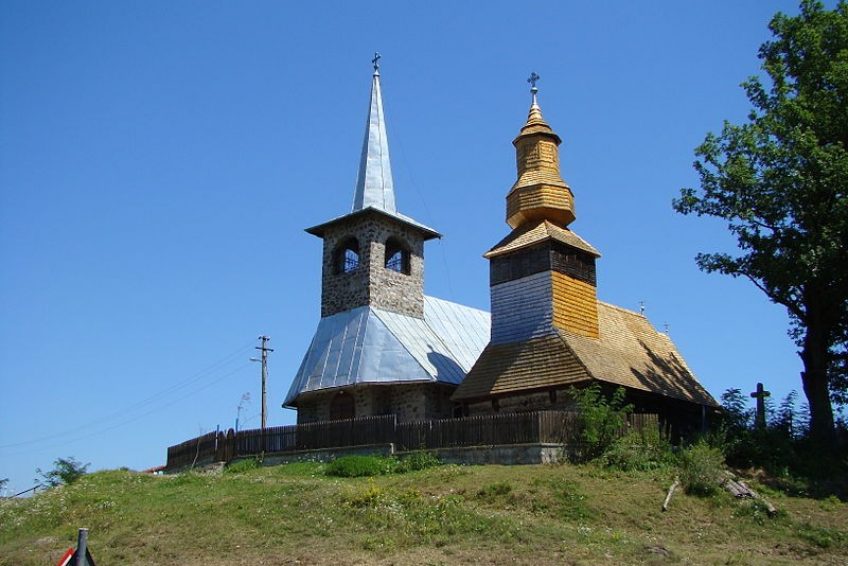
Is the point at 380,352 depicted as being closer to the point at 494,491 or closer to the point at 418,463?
the point at 418,463

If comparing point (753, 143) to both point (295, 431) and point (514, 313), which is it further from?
point (295, 431)

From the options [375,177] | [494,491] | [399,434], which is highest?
[375,177]

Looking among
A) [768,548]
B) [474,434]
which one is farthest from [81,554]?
[474,434]

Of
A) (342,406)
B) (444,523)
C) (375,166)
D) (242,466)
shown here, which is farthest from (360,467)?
(375,166)

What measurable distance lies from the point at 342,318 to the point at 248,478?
33.8ft

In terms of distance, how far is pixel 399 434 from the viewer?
86.8 ft

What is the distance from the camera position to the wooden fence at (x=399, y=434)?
77.6 feet

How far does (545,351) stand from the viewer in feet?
90.9

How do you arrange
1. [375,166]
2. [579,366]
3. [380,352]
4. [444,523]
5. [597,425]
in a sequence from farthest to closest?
[375,166] → [380,352] → [579,366] → [597,425] → [444,523]

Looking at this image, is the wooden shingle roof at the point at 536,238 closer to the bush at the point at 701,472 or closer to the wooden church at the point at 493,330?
the wooden church at the point at 493,330

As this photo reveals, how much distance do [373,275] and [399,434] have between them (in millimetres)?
9501

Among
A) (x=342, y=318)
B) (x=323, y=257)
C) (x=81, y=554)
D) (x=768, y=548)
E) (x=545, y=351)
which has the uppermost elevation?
(x=323, y=257)

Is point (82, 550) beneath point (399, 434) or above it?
beneath

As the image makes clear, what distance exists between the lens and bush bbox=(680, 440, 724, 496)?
2028 centimetres
